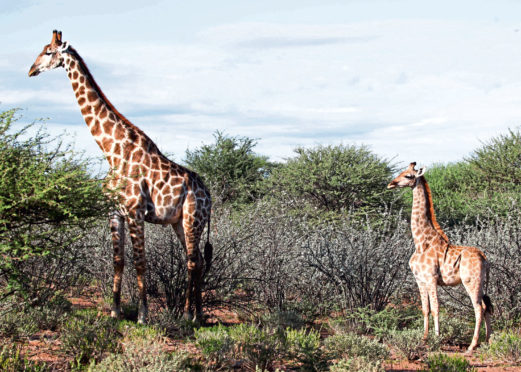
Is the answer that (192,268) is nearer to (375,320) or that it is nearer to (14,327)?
(14,327)

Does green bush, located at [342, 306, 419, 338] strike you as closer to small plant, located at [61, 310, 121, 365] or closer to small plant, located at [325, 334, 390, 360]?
small plant, located at [325, 334, 390, 360]

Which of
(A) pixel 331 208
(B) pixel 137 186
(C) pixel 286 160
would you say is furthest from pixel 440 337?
(C) pixel 286 160

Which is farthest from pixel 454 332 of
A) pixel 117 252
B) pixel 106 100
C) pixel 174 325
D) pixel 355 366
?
pixel 106 100

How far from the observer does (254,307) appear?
9992 millimetres

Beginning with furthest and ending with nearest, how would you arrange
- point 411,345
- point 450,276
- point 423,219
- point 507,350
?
point 423,219 < point 450,276 < point 411,345 < point 507,350

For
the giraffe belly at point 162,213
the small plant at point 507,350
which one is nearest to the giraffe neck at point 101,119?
the giraffe belly at point 162,213

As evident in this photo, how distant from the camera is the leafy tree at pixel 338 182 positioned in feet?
55.4

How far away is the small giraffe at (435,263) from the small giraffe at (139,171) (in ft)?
9.63

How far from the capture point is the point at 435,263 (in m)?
7.79

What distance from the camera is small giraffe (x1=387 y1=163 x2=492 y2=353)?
25.0ft

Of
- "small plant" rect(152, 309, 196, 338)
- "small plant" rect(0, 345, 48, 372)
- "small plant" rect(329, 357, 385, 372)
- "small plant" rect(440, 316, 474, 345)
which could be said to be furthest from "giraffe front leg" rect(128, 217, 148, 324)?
"small plant" rect(440, 316, 474, 345)

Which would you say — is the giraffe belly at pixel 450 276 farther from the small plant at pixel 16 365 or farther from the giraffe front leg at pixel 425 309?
the small plant at pixel 16 365

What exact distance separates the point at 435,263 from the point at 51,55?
5.99 meters

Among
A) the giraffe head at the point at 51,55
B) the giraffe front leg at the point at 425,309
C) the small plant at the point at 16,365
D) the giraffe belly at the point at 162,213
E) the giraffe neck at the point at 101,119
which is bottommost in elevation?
the small plant at the point at 16,365
